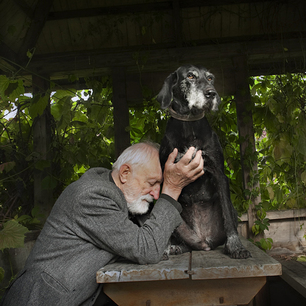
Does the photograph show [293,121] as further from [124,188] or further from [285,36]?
[124,188]

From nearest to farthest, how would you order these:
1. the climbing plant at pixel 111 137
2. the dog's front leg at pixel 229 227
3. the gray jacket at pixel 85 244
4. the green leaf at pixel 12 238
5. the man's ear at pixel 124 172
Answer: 1. the gray jacket at pixel 85 244
2. the dog's front leg at pixel 229 227
3. the man's ear at pixel 124 172
4. the green leaf at pixel 12 238
5. the climbing plant at pixel 111 137

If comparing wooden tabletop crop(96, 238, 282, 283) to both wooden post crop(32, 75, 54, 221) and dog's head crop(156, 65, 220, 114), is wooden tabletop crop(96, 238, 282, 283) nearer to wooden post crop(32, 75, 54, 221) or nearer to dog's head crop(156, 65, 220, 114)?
dog's head crop(156, 65, 220, 114)

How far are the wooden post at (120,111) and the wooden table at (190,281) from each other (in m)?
1.89

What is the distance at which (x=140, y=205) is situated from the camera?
2039 mm

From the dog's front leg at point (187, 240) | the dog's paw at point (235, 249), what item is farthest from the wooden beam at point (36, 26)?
the dog's paw at point (235, 249)

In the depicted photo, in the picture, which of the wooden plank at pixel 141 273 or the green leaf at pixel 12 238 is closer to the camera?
the wooden plank at pixel 141 273

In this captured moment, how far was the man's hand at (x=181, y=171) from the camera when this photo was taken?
1.86 metres

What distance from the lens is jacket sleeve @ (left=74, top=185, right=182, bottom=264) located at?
1675mm

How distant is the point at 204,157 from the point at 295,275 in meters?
1.51

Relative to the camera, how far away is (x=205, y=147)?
77.2 inches

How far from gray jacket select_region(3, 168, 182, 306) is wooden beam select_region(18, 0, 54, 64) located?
217cm

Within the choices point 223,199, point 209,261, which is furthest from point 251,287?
point 223,199

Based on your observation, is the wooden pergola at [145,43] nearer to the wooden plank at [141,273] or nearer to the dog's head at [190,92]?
the dog's head at [190,92]

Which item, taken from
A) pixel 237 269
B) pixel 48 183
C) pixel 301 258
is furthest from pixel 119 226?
pixel 301 258
